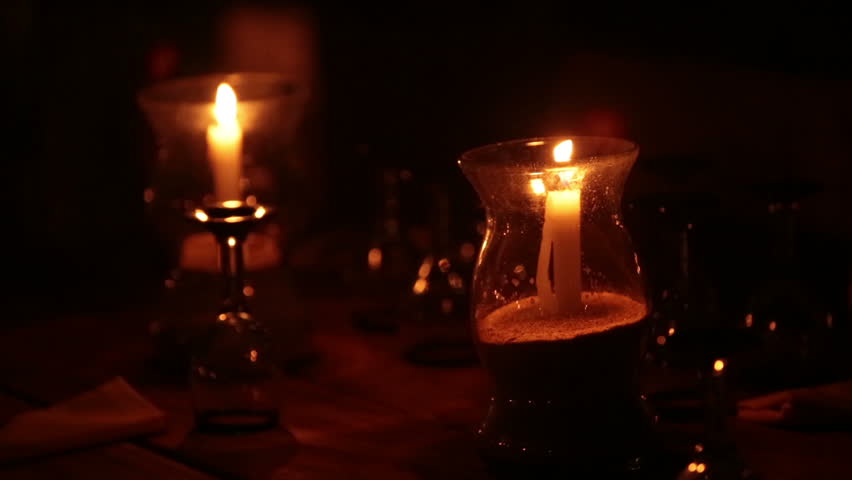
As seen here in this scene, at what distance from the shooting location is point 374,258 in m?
1.44

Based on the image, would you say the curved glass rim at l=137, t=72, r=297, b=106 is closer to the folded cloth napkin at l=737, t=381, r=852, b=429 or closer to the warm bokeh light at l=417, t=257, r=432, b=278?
the warm bokeh light at l=417, t=257, r=432, b=278

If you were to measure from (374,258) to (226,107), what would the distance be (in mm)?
362

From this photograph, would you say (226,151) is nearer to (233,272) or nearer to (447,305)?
(233,272)

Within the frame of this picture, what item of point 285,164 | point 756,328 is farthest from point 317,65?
point 756,328

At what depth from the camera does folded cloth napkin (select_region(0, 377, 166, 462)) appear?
3.08 feet

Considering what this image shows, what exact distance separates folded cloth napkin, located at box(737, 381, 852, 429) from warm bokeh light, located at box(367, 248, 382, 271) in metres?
0.57

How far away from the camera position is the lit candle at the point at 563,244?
2.72 ft

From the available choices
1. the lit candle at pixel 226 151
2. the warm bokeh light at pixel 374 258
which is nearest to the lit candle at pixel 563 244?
the lit candle at pixel 226 151

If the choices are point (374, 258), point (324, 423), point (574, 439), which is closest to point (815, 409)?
point (574, 439)

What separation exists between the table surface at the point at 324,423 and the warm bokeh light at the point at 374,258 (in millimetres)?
158

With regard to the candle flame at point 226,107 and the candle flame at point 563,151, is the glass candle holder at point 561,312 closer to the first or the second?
the candle flame at point 563,151

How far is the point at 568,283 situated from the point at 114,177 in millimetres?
1789

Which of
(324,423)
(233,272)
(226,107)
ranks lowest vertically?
(324,423)

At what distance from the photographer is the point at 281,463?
916 millimetres
